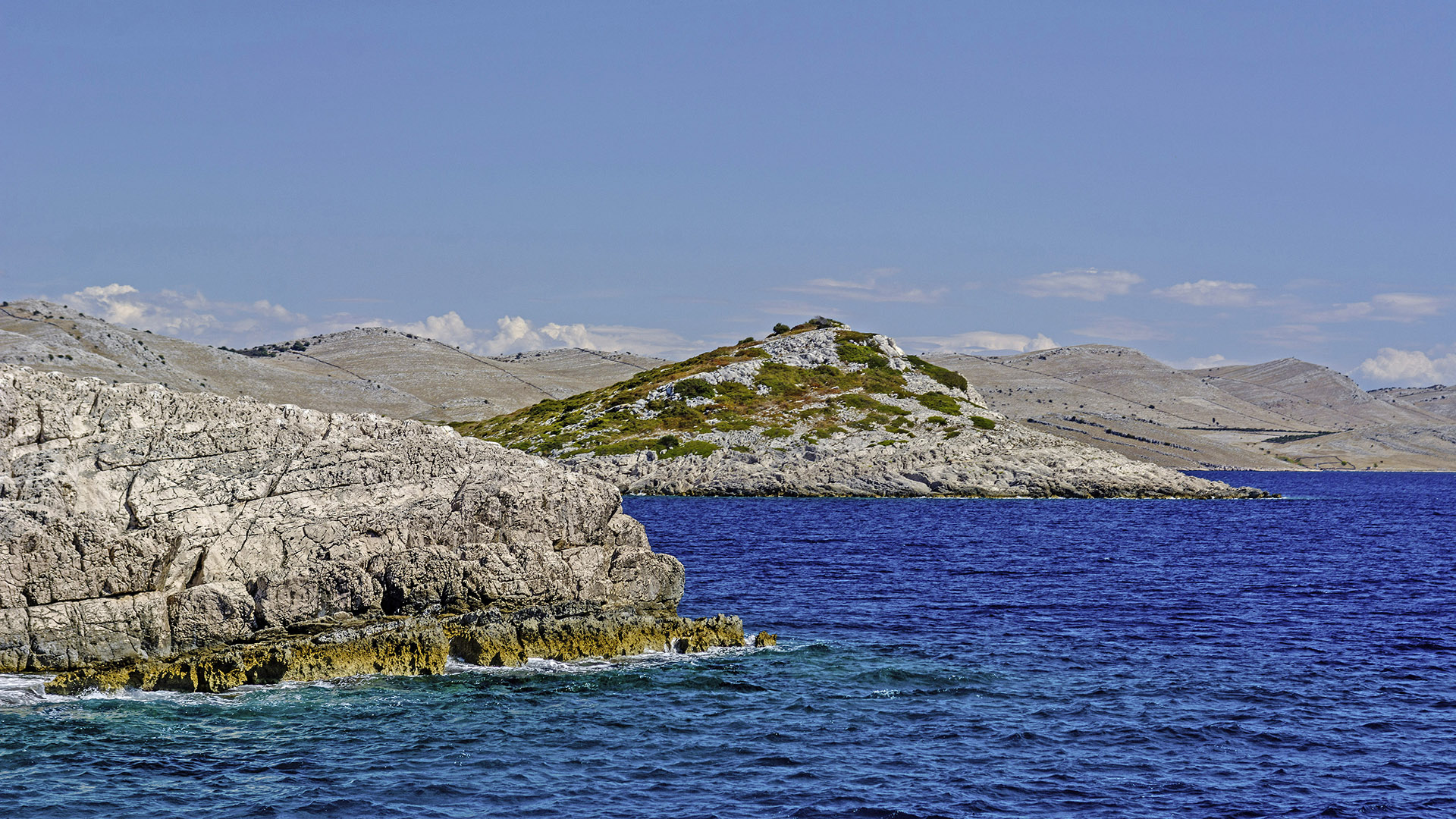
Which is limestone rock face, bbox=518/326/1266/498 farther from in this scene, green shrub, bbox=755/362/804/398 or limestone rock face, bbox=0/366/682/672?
limestone rock face, bbox=0/366/682/672

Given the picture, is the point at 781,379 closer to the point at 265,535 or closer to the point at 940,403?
the point at 940,403

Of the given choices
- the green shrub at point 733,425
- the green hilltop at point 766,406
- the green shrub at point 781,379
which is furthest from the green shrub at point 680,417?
the green shrub at point 781,379

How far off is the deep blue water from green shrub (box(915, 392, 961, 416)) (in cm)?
10388

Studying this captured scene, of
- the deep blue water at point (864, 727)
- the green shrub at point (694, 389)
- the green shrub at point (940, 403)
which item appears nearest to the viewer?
Answer: the deep blue water at point (864, 727)

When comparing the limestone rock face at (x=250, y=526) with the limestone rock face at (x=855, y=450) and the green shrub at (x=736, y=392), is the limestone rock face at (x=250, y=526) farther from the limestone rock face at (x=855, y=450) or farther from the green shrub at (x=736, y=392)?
the green shrub at (x=736, y=392)

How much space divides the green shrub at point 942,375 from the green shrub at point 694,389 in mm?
33295

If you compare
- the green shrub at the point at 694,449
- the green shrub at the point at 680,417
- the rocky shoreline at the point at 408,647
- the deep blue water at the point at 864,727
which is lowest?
the deep blue water at the point at 864,727

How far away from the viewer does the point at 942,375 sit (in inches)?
6599

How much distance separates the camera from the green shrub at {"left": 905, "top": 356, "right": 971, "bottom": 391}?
165m

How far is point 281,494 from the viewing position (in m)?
30.6

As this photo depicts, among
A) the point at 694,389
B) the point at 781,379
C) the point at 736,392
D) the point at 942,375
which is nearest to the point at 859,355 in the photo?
the point at 942,375

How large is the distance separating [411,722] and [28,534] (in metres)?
10.4

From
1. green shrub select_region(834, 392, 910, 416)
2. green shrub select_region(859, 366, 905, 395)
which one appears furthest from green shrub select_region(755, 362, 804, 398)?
green shrub select_region(859, 366, 905, 395)

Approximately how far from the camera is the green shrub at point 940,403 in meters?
151
